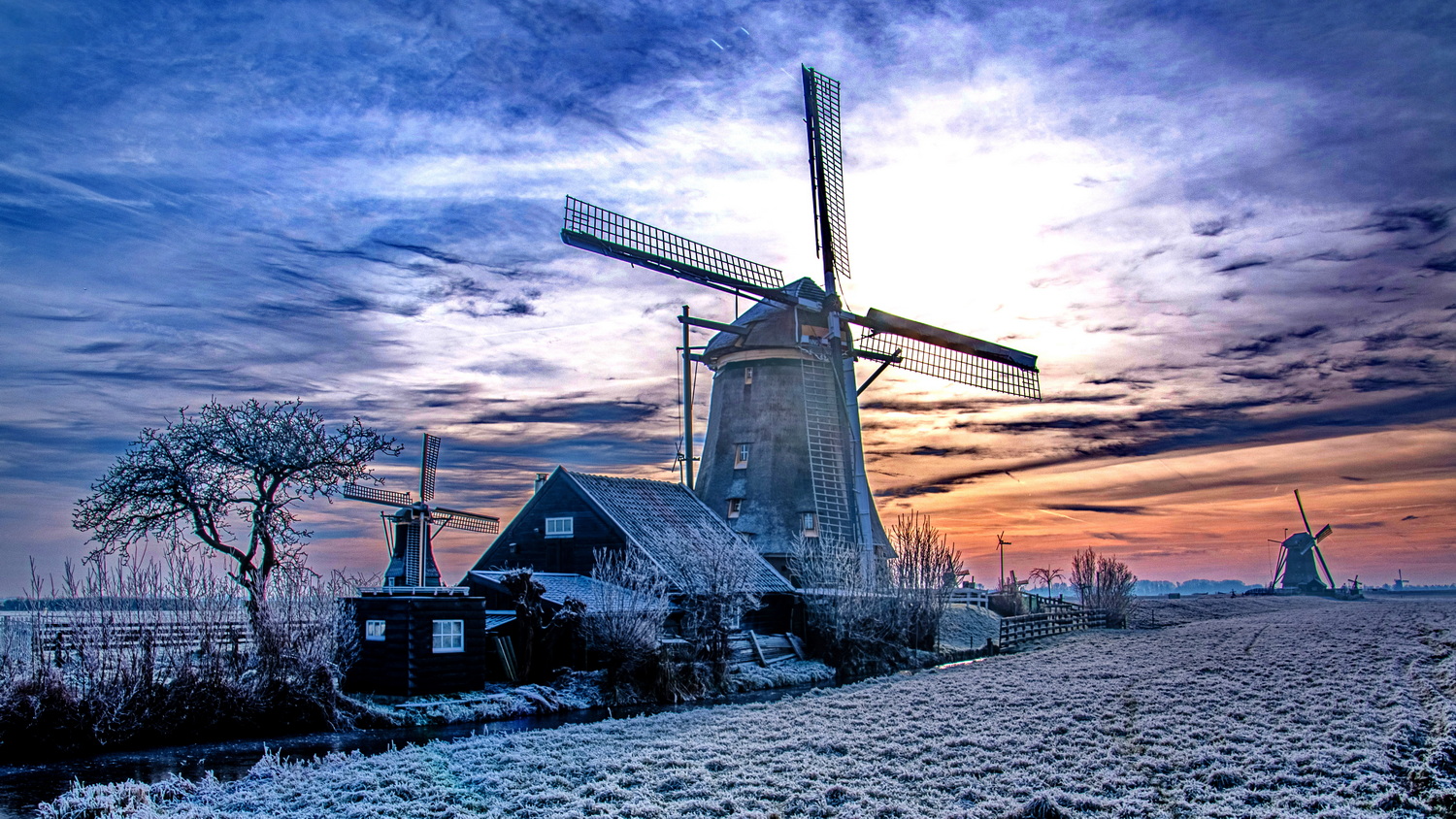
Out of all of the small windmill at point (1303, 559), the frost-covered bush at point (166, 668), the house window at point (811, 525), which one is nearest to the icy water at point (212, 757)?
the frost-covered bush at point (166, 668)

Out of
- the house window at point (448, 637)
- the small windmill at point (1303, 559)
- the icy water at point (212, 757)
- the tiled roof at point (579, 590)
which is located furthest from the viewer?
the small windmill at point (1303, 559)

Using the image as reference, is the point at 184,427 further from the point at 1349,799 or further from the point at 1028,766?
the point at 1349,799

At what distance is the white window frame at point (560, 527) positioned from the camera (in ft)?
102

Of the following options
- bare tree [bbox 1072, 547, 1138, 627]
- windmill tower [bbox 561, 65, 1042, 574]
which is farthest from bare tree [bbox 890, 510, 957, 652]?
bare tree [bbox 1072, 547, 1138, 627]

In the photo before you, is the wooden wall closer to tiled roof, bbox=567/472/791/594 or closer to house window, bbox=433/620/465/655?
house window, bbox=433/620/465/655

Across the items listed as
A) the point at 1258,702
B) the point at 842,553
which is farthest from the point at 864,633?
the point at 1258,702

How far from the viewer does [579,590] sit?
1103 inches

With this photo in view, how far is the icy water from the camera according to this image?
48.6ft

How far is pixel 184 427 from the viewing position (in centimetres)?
2691

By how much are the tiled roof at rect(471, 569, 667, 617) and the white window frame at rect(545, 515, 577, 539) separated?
4.51 ft

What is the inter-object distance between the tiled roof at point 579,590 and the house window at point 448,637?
3.00m

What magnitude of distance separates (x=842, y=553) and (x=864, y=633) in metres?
2.87

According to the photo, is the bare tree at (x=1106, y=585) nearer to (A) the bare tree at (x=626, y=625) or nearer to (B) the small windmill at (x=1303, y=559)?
(A) the bare tree at (x=626, y=625)

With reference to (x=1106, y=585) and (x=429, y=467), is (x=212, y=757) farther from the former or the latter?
(x=1106, y=585)
